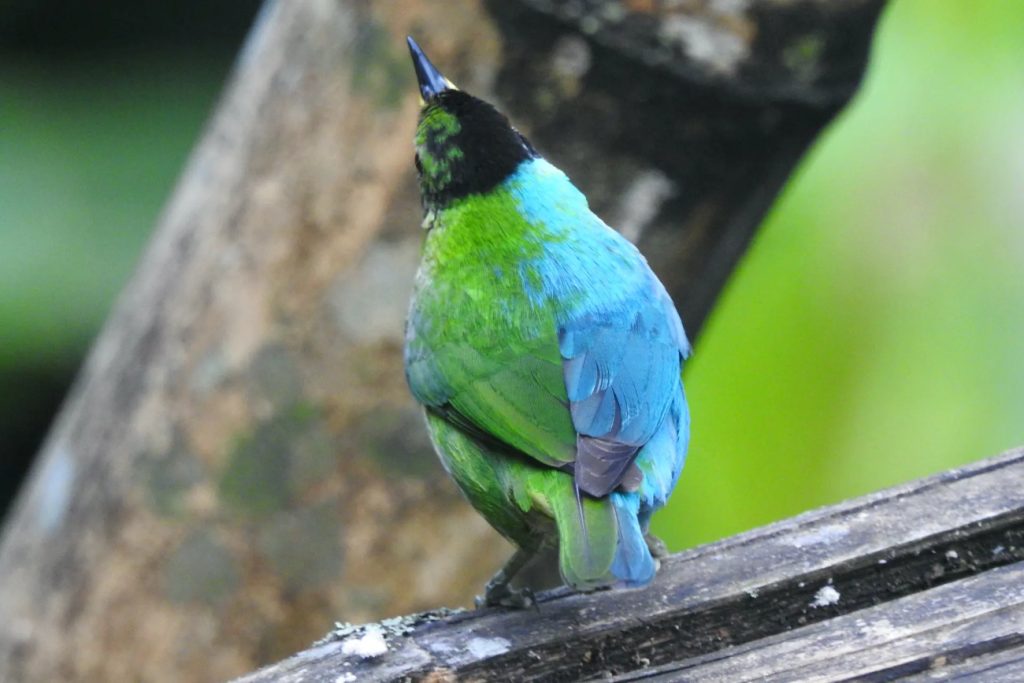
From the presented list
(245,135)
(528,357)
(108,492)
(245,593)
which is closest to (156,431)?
(108,492)

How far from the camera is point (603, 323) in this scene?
8.54 feet

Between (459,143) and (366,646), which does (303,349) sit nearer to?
(459,143)

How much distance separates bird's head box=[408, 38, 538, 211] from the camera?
107 inches

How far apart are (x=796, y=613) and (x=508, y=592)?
1.64 feet

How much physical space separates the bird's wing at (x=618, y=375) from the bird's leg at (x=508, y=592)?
215mm

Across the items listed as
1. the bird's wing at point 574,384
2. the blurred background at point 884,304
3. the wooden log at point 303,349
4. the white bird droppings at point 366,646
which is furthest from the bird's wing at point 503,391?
the blurred background at point 884,304

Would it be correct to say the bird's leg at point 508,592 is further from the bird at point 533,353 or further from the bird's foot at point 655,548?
the bird's foot at point 655,548

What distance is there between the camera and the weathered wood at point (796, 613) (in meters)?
2.01

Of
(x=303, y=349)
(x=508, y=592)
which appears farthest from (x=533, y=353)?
(x=303, y=349)

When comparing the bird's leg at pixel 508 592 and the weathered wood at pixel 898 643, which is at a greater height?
the bird's leg at pixel 508 592

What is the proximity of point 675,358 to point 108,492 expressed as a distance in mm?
1560

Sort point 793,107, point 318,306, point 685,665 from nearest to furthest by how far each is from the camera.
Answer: point 685,665
point 793,107
point 318,306

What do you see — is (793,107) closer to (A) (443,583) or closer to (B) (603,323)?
(B) (603,323)

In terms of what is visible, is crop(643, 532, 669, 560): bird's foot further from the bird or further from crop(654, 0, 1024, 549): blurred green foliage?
crop(654, 0, 1024, 549): blurred green foliage
